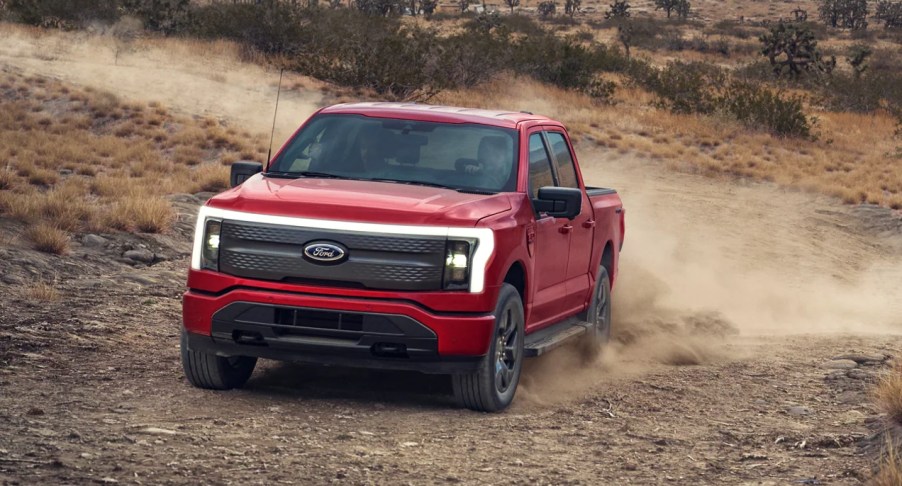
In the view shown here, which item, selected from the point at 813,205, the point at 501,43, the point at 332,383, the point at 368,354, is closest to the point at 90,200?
the point at 332,383

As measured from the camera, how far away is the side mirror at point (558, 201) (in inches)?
311

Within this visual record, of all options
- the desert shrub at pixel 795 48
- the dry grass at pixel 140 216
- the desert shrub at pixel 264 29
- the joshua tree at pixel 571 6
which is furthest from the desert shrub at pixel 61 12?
the joshua tree at pixel 571 6

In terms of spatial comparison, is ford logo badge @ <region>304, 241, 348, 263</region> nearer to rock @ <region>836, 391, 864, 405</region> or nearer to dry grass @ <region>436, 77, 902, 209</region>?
rock @ <region>836, 391, 864, 405</region>

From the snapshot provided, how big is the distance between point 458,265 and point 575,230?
214cm

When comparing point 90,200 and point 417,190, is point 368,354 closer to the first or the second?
point 417,190

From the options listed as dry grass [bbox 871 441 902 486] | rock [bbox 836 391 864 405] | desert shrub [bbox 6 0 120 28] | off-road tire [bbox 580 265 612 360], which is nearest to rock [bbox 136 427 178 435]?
dry grass [bbox 871 441 902 486]

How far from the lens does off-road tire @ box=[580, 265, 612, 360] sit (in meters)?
9.73

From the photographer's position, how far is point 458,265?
6996 millimetres

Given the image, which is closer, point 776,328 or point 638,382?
point 638,382

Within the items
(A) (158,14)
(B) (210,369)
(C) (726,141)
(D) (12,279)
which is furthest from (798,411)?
(A) (158,14)

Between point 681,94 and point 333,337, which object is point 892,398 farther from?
point 681,94

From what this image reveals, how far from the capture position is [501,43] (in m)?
39.6

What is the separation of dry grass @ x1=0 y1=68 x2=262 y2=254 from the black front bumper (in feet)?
21.2

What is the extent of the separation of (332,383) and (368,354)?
1363 mm
